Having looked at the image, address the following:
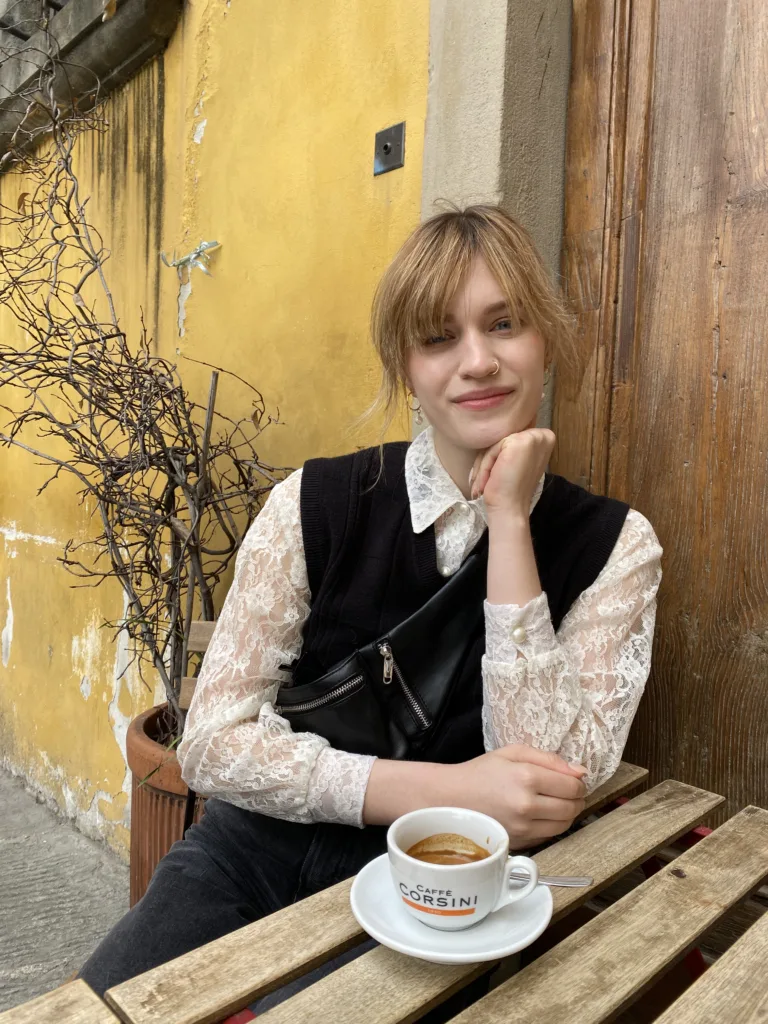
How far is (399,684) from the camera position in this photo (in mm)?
1353

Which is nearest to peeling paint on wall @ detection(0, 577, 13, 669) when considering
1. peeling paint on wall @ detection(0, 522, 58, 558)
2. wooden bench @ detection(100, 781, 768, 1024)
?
peeling paint on wall @ detection(0, 522, 58, 558)

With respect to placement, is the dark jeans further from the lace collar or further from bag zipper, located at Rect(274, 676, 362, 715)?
the lace collar

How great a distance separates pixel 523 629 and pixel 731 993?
21.8 inches

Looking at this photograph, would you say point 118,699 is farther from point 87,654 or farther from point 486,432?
point 486,432

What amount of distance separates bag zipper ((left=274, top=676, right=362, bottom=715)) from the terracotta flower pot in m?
0.88

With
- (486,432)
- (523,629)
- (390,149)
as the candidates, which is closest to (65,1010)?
(523,629)

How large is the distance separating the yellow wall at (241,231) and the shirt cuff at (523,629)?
3.55ft

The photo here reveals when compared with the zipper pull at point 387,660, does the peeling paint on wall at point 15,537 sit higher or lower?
lower

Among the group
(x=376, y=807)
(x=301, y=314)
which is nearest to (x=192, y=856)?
(x=376, y=807)

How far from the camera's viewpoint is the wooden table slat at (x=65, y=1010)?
695mm

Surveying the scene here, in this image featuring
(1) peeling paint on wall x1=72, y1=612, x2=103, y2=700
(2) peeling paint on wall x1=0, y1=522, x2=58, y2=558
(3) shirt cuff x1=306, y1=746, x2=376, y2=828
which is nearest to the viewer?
(3) shirt cuff x1=306, y1=746, x2=376, y2=828

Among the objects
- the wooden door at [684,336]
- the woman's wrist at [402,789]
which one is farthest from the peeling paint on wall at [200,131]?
the woman's wrist at [402,789]

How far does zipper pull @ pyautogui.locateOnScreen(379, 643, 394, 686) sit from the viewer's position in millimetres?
1327

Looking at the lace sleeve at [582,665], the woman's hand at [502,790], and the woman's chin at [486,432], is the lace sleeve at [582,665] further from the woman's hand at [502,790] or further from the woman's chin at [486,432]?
the woman's chin at [486,432]
